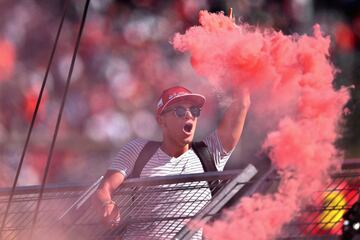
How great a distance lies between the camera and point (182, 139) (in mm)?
5887

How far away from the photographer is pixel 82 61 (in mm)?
11727

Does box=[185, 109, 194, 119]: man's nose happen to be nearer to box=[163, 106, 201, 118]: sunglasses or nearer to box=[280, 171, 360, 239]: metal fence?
box=[163, 106, 201, 118]: sunglasses

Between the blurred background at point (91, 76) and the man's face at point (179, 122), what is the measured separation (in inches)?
168

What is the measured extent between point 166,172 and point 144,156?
0.17m

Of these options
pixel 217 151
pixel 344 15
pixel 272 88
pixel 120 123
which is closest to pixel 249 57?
pixel 272 88

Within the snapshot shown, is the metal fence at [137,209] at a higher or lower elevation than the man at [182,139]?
lower

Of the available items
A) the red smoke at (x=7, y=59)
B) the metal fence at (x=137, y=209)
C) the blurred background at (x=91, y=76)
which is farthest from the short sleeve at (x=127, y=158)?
the red smoke at (x=7, y=59)

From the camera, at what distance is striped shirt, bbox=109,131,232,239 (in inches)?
208

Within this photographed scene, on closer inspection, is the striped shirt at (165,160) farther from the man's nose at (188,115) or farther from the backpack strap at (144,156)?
the man's nose at (188,115)

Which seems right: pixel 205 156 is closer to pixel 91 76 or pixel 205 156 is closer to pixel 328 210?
pixel 328 210

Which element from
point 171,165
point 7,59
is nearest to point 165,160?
point 171,165

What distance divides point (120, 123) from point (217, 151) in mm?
5553

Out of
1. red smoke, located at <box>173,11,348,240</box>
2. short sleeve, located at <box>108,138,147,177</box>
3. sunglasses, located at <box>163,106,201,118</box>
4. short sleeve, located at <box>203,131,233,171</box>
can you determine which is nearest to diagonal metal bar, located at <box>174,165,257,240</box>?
red smoke, located at <box>173,11,348,240</box>

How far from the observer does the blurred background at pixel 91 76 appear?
11078mm
